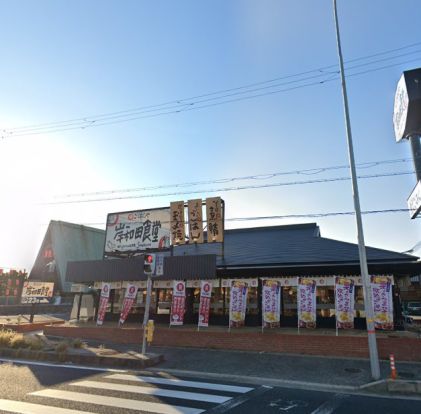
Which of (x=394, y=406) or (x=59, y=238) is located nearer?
(x=394, y=406)

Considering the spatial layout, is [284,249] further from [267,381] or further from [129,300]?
[267,381]

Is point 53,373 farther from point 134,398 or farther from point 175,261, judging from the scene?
point 175,261

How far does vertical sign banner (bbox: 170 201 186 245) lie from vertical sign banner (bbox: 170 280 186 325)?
143 inches

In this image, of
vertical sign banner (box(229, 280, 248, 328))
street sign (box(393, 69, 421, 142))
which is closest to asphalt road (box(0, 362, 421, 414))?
vertical sign banner (box(229, 280, 248, 328))

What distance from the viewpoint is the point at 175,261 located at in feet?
61.8

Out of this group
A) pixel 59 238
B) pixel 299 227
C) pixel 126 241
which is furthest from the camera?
pixel 59 238

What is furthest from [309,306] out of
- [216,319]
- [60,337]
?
[60,337]

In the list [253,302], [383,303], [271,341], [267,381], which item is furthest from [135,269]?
[383,303]

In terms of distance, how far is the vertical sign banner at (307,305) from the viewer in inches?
606

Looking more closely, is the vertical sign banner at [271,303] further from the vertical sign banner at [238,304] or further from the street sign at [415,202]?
the street sign at [415,202]

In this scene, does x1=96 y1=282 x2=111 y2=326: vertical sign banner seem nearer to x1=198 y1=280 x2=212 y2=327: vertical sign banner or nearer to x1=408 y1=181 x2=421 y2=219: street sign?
x1=198 y1=280 x2=212 y2=327: vertical sign banner

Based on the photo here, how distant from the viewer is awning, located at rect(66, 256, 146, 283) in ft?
65.2

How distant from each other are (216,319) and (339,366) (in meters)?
8.23

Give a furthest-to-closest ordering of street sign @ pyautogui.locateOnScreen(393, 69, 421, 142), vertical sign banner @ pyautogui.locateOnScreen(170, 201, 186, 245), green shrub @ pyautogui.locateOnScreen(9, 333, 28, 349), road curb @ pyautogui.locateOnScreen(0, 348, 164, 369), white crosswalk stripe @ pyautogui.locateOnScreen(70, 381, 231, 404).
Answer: vertical sign banner @ pyautogui.locateOnScreen(170, 201, 186, 245), street sign @ pyautogui.locateOnScreen(393, 69, 421, 142), green shrub @ pyautogui.locateOnScreen(9, 333, 28, 349), road curb @ pyautogui.locateOnScreen(0, 348, 164, 369), white crosswalk stripe @ pyautogui.locateOnScreen(70, 381, 231, 404)
